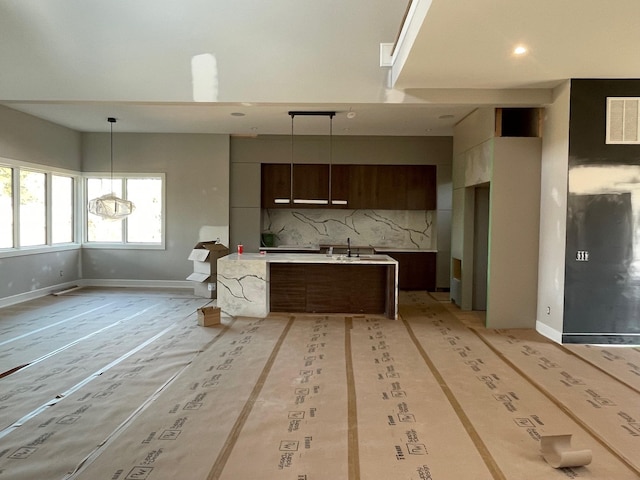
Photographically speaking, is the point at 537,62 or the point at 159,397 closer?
the point at 159,397

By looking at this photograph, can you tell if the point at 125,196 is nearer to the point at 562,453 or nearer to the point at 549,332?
the point at 549,332

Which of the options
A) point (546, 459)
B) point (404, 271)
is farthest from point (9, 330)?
point (404, 271)

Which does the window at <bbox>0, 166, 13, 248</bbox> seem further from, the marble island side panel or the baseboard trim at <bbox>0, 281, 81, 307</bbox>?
the marble island side panel

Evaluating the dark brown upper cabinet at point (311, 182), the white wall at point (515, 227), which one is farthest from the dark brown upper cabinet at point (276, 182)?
the white wall at point (515, 227)

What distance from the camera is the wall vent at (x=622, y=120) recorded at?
5027mm

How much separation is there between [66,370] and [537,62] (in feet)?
17.7

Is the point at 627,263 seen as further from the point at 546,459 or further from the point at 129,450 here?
the point at 129,450

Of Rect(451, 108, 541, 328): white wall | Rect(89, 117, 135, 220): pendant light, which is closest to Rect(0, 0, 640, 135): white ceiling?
Rect(451, 108, 541, 328): white wall

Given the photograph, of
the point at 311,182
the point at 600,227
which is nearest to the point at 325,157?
the point at 311,182

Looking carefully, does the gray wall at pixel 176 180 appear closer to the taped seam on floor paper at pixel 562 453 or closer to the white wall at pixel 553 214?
the white wall at pixel 553 214

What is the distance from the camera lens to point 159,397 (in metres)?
3.49

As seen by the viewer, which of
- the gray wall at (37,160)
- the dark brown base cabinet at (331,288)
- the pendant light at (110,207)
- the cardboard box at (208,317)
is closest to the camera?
the cardboard box at (208,317)

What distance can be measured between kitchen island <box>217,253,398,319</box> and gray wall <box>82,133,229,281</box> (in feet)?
8.53

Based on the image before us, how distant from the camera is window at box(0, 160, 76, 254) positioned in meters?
6.91
